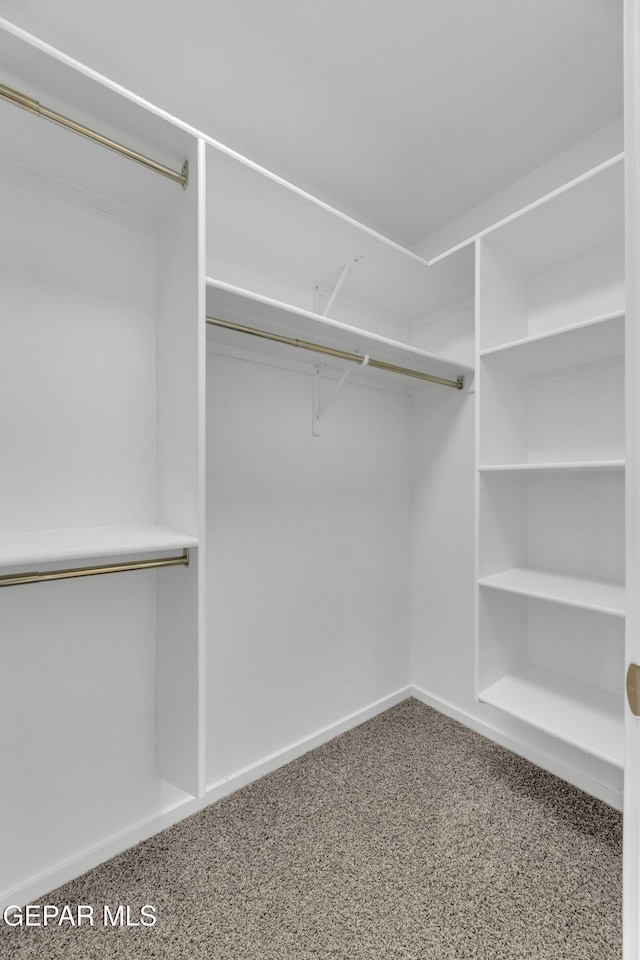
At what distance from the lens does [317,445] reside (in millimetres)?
2070

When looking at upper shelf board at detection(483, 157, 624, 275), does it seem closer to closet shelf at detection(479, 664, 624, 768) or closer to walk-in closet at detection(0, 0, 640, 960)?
walk-in closet at detection(0, 0, 640, 960)

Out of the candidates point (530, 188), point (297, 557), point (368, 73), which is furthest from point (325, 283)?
point (297, 557)

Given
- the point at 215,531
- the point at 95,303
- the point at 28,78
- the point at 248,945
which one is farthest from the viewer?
the point at 215,531

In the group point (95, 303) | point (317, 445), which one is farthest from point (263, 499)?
point (95, 303)

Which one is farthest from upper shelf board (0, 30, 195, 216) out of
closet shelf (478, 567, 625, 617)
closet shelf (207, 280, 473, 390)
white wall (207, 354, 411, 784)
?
closet shelf (478, 567, 625, 617)

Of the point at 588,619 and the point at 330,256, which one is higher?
the point at 330,256

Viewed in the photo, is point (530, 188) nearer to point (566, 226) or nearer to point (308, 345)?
point (566, 226)

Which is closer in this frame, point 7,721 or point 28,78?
point 28,78

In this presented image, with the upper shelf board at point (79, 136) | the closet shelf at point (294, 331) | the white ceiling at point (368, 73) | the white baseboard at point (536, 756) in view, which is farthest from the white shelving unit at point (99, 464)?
the white baseboard at point (536, 756)

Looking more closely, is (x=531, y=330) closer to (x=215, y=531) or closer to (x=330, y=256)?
(x=330, y=256)

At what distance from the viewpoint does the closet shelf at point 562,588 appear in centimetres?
145

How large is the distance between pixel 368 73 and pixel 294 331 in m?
0.86

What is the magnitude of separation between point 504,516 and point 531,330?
86 cm

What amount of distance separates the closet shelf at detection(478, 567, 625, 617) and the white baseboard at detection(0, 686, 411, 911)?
1.09 meters
